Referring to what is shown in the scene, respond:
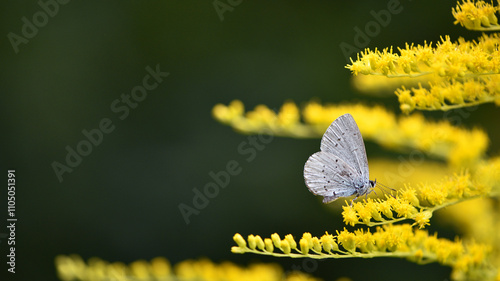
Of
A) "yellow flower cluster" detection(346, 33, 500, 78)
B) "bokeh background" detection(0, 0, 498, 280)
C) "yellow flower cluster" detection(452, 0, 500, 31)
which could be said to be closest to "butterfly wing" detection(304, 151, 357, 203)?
"yellow flower cluster" detection(346, 33, 500, 78)

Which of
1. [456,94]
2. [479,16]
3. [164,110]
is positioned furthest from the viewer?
[164,110]

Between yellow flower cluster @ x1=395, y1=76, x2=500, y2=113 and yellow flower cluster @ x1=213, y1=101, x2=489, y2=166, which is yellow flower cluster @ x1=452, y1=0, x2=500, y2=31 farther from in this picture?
yellow flower cluster @ x1=213, y1=101, x2=489, y2=166

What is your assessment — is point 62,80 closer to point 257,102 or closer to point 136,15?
point 136,15

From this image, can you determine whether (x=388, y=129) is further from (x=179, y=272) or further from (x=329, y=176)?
(x=179, y=272)

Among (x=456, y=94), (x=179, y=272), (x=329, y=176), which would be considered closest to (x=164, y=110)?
(x=179, y=272)

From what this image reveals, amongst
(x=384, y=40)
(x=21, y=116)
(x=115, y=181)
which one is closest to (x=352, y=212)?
(x=384, y=40)

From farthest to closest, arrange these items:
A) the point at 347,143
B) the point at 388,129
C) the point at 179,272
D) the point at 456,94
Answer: the point at 388,129 → the point at 179,272 → the point at 347,143 → the point at 456,94

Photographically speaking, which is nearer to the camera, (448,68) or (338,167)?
(448,68)
